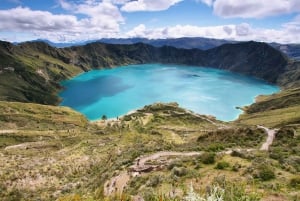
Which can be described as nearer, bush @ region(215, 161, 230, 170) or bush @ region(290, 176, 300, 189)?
bush @ region(290, 176, 300, 189)

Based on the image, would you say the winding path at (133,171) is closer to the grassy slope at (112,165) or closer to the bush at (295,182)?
the grassy slope at (112,165)

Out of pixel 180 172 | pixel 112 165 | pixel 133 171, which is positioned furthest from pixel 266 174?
pixel 112 165

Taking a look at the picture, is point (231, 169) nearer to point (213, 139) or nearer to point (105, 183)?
point (105, 183)

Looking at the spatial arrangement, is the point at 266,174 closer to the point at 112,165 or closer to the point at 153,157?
the point at 153,157

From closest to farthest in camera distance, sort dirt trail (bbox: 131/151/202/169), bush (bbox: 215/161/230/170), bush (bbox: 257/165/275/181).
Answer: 1. bush (bbox: 257/165/275/181)
2. bush (bbox: 215/161/230/170)
3. dirt trail (bbox: 131/151/202/169)

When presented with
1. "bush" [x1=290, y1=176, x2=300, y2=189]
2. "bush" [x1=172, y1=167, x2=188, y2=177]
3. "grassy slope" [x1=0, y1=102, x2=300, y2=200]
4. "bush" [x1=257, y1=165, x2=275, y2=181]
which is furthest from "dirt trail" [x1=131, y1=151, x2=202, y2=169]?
"bush" [x1=290, y1=176, x2=300, y2=189]

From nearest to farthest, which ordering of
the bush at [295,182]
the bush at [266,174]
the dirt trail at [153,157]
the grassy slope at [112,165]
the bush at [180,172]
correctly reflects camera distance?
1. the bush at [295,182]
2. the bush at [266,174]
3. the grassy slope at [112,165]
4. the bush at [180,172]
5. the dirt trail at [153,157]

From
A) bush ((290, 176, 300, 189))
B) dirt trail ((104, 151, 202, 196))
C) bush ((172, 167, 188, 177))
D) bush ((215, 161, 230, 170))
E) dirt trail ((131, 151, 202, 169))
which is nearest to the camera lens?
bush ((290, 176, 300, 189))

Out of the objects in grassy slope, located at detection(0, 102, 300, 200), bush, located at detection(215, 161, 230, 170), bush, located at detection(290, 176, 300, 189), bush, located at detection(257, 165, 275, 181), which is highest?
bush, located at detection(290, 176, 300, 189)

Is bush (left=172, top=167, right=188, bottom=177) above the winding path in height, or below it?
above


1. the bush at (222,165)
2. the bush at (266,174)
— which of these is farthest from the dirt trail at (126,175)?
the bush at (266,174)

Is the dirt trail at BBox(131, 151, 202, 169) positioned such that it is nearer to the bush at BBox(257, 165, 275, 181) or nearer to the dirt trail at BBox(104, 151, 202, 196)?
the dirt trail at BBox(104, 151, 202, 196)

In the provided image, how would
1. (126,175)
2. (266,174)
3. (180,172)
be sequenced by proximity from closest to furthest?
(266,174), (180,172), (126,175)
